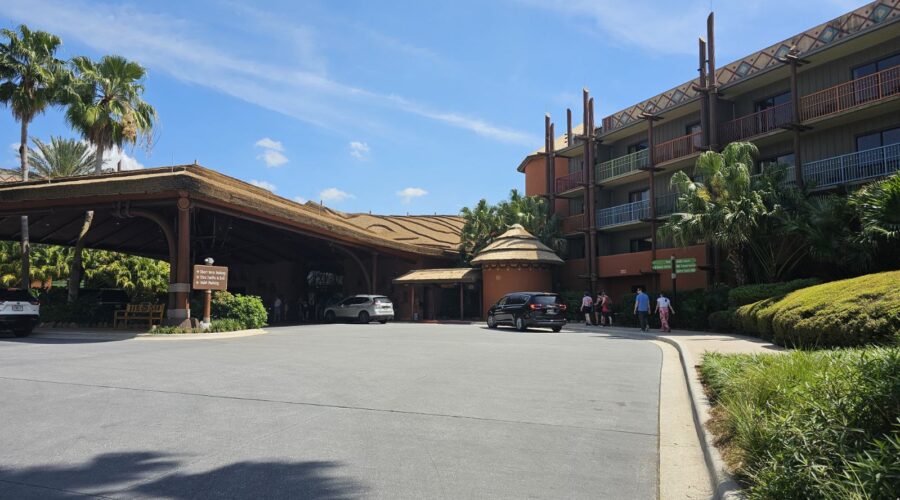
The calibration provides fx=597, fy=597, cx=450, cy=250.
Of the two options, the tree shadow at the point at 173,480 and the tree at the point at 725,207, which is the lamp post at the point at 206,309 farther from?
the tree at the point at 725,207

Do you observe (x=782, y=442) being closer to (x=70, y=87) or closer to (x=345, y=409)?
(x=345, y=409)

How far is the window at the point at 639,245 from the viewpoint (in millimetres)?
33750

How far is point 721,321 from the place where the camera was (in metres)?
21.6

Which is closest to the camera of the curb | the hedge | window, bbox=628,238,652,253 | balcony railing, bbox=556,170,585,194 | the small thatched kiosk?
the curb

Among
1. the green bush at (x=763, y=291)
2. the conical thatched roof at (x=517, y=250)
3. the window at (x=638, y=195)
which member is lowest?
the green bush at (x=763, y=291)

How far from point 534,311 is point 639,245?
12552 millimetres

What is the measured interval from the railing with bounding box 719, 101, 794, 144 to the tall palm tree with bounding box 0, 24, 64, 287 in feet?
101

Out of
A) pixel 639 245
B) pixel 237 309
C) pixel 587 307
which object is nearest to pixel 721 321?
pixel 587 307

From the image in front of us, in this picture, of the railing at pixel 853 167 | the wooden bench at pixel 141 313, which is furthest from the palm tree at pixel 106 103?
the railing at pixel 853 167

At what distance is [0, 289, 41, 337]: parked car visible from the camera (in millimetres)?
20328

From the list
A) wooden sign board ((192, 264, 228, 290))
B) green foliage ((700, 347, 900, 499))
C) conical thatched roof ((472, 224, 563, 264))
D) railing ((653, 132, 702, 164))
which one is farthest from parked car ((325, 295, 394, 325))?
green foliage ((700, 347, 900, 499))

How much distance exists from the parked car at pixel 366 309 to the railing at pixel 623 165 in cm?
1474

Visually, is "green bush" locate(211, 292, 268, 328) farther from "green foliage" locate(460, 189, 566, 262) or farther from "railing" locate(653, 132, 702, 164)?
"railing" locate(653, 132, 702, 164)

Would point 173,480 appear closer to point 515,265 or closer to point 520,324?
point 520,324
